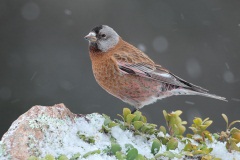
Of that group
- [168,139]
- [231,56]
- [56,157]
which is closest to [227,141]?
[168,139]

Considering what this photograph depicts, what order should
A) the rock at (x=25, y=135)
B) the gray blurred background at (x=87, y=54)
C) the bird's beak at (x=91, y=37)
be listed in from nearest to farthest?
the rock at (x=25, y=135), the bird's beak at (x=91, y=37), the gray blurred background at (x=87, y=54)

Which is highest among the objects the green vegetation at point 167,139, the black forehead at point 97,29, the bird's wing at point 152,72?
the black forehead at point 97,29

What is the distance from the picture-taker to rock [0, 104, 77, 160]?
2416 millimetres

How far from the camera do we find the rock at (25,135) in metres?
2.42

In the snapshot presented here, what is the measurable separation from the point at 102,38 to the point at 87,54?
1989mm

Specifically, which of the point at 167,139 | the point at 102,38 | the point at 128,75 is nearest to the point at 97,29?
the point at 102,38

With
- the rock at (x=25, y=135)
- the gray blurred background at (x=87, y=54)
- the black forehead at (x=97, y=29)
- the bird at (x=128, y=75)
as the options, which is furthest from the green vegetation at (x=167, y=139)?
the gray blurred background at (x=87, y=54)

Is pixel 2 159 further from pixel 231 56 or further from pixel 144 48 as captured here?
pixel 231 56

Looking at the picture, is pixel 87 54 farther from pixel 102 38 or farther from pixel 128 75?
pixel 128 75

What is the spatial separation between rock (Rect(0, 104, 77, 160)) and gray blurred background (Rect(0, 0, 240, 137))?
322cm

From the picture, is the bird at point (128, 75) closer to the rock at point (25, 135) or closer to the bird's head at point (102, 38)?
the bird's head at point (102, 38)

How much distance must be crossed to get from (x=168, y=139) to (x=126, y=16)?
149 inches

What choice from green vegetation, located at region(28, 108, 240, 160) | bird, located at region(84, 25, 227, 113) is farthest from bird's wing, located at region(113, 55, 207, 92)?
green vegetation, located at region(28, 108, 240, 160)

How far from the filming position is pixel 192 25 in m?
6.70
